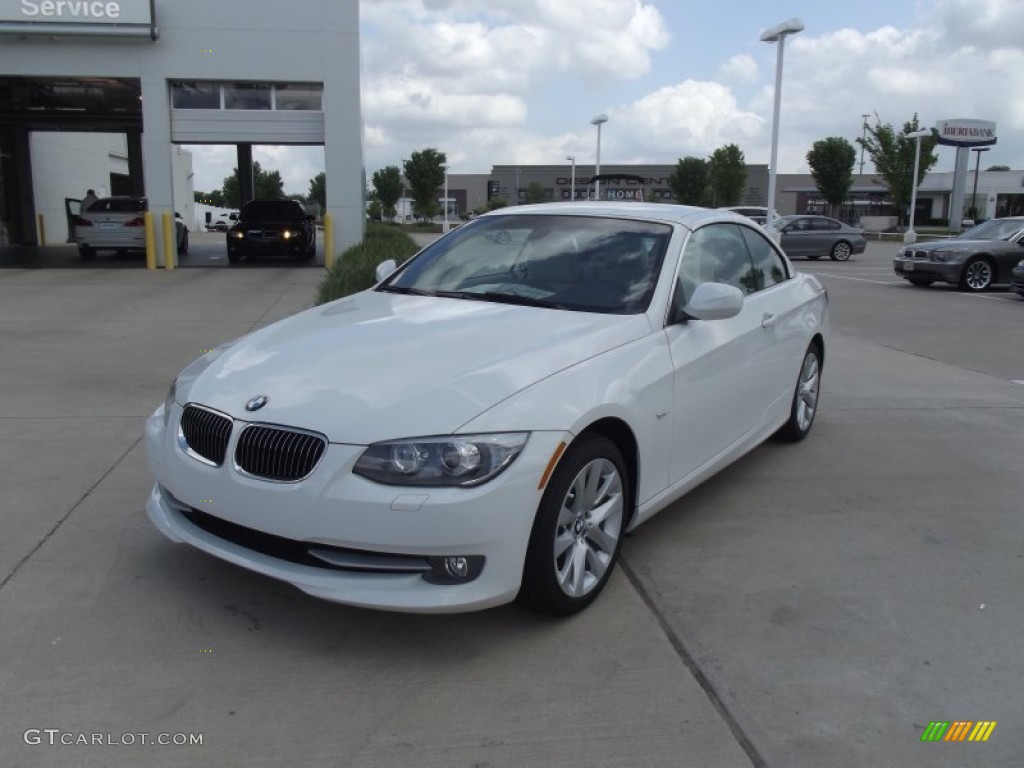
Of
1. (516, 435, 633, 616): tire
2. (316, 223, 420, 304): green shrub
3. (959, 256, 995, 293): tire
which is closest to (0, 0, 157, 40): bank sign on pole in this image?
(316, 223, 420, 304): green shrub

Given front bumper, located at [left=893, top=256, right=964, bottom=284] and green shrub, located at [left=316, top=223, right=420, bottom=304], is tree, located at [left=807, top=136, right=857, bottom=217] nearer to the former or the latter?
front bumper, located at [left=893, top=256, right=964, bottom=284]

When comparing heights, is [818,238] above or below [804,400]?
above

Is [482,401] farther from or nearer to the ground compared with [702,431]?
farther from the ground

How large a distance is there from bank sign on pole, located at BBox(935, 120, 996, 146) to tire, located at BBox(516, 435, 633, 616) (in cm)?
5007

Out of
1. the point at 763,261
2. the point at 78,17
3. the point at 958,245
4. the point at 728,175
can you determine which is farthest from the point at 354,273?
the point at 728,175

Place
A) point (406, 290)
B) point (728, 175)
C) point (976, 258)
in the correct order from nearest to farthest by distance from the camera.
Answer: point (406, 290) → point (976, 258) → point (728, 175)

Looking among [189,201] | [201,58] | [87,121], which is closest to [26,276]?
[201,58]

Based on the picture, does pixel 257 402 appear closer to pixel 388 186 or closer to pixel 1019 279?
pixel 1019 279

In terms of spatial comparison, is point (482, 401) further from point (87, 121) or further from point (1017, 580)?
point (87, 121)

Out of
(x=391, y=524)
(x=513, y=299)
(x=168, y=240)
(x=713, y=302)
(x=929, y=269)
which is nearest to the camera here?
(x=391, y=524)

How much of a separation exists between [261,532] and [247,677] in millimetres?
504

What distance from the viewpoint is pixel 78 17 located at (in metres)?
18.7

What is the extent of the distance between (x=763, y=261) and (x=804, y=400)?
1098 mm

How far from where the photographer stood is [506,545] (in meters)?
3.08
